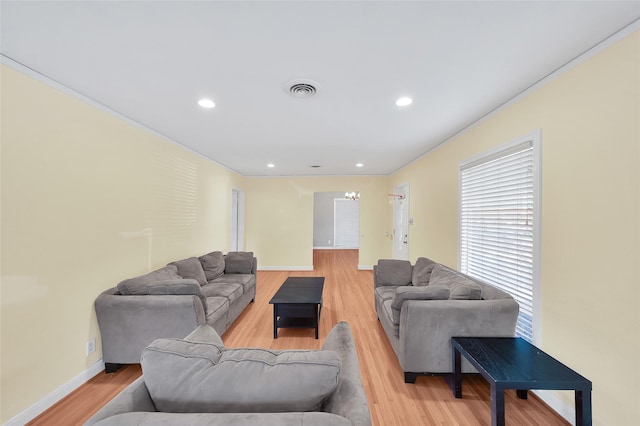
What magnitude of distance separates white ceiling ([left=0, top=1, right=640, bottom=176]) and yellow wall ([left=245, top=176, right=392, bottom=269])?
12.5 feet

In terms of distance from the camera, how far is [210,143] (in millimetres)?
3617

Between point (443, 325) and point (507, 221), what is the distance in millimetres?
1154

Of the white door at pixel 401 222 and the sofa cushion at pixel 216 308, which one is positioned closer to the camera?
the sofa cushion at pixel 216 308

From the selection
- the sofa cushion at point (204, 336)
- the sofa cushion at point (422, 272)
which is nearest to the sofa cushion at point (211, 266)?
the sofa cushion at point (204, 336)

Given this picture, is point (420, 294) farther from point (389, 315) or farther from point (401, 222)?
point (401, 222)

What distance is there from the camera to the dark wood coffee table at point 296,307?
2934mm

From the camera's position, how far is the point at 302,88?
2.02 meters

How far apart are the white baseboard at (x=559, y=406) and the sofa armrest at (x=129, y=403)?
2539 mm

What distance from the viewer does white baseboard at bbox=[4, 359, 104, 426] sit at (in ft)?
5.55

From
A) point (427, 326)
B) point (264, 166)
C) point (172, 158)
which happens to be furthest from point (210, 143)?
point (427, 326)

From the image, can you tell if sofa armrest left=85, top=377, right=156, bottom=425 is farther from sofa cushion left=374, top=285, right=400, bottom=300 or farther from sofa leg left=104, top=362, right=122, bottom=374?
sofa cushion left=374, top=285, right=400, bottom=300

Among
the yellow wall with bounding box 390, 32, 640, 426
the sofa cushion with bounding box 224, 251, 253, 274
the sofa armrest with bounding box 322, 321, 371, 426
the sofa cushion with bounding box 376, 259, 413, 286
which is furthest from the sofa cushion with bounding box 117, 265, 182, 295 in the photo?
the yellow wall with bounding box 390, 32, 640, 426

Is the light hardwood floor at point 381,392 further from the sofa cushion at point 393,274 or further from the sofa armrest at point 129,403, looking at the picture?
the sofa armrest at point 129,403

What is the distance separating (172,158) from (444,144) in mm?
3801
